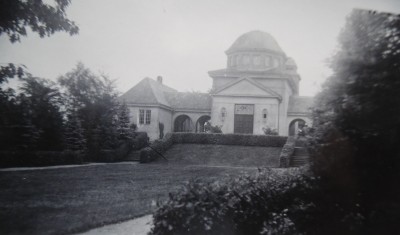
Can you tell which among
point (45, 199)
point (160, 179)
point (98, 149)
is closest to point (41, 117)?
point (98, 149)

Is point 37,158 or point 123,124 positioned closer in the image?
point 37,158

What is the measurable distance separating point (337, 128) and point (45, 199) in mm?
8657

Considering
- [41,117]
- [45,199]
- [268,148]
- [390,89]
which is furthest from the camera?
[268,148]

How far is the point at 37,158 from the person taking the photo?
21750mm

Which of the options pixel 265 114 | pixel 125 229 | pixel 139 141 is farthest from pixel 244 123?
pixel 125 229

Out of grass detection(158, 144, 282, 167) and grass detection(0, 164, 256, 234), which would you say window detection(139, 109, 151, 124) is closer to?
grass detection(158, 144, 282, 167)

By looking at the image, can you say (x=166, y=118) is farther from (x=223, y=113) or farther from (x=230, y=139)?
(x=230, y=139)

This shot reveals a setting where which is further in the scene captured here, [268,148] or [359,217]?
[268,148]

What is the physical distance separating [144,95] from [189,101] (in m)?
5.85

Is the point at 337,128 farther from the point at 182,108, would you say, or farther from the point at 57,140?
the point at 182,108

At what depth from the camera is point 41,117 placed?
2294 cm

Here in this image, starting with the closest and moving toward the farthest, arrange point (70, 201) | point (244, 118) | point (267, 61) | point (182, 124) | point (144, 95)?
point (70, 201) < point (244, 118) < point (144, 95) < point (267, 61) < point (182, 124)

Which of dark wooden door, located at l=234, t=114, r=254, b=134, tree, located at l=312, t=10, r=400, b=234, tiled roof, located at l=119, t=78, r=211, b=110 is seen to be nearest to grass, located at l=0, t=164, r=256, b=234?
tree, located at l=312, t=10, r=400, b=234

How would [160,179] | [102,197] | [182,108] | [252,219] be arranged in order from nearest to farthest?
→ [252,219], [102,197], [160,179], [182,108]
